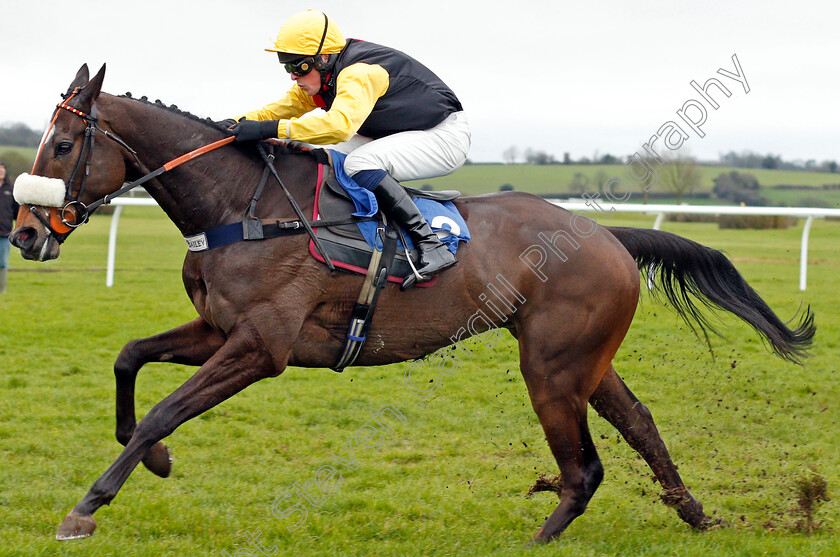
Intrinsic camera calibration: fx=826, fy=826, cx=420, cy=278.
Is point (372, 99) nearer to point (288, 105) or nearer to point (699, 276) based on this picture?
point (288, 105)

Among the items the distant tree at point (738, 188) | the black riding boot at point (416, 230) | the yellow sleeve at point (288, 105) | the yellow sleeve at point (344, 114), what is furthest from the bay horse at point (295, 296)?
the distant tree at point (738, 188)

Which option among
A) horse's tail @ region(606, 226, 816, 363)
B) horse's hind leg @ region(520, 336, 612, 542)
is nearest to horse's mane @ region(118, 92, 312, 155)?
horse's hind leg @ region(520, 336, 612, 542)

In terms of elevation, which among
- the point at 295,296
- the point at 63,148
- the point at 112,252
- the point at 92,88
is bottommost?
the point at 112,252

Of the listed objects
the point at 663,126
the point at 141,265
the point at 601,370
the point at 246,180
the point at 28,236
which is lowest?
the point at 141,265

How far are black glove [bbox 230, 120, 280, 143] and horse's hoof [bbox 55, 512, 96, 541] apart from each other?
5.49 feet

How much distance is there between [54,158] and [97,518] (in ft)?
5.51

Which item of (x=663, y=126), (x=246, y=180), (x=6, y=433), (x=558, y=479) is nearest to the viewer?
(x=246, y=180)

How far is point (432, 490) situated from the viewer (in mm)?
4465

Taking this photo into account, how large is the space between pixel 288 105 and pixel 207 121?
23.9 inches

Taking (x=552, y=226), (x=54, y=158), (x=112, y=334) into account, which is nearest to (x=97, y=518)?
(x=54, y=158)

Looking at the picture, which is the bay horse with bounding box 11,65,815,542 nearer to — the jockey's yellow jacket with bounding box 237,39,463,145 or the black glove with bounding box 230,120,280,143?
the black glove with bounding box 230,120,280,143

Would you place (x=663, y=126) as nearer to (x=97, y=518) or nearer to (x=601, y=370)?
(x=601, y=370)

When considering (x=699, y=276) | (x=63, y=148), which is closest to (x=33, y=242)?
(x=63, y=148)

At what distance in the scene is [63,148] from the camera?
339 cm
